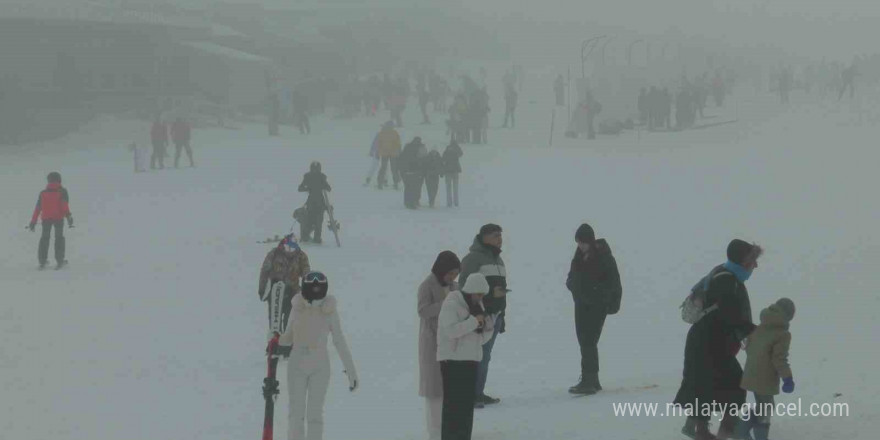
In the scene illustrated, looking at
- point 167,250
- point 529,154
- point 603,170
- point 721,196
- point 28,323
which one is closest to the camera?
point 28,323

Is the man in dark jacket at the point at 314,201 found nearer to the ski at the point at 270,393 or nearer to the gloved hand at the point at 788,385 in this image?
the ski at the point at 270,393

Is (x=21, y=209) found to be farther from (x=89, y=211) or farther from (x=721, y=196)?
(x=721, y=196)

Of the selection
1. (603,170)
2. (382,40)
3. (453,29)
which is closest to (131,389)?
(603,170)

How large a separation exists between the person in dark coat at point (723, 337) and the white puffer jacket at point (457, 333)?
116 cm

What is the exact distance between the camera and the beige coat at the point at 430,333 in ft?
23.9

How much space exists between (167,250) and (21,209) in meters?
5.76

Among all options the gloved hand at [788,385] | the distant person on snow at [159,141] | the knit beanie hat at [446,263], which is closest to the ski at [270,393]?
the knit beanie hat at [446,263]

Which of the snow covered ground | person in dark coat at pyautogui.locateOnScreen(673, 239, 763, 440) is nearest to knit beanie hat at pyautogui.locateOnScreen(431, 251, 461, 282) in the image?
the snow covered ground

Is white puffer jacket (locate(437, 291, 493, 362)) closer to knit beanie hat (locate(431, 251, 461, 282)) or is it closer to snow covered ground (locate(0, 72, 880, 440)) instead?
knit beanie hat (locate(431, 251, 461, 282))

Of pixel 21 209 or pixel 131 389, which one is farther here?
pixel 21 209

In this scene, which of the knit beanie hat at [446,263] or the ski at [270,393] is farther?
the knit beanie hat at [446,263]

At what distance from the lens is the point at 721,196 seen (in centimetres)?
2288

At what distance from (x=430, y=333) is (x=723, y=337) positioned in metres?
1.74

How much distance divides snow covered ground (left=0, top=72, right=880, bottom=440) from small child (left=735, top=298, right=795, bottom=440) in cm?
34
